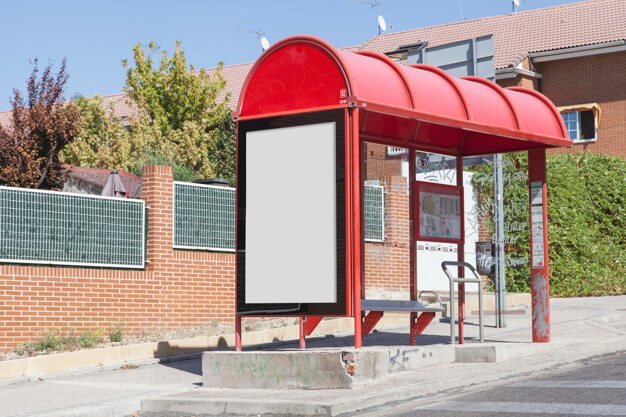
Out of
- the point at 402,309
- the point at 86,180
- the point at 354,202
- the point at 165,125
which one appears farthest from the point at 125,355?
the point at 165,125

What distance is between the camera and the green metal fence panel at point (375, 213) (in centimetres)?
2200

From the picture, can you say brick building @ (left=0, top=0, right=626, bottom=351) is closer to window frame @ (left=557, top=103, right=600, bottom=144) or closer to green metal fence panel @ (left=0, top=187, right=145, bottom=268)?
window frame @ (left=557, top=103, right=600, bottom=144)

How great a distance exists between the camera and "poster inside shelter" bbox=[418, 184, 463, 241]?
46.6 ft

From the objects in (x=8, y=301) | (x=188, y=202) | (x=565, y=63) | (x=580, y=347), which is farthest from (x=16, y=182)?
(x=565, y=63)

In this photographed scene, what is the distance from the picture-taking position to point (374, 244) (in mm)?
22141

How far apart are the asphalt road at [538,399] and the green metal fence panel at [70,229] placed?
25.1 ft

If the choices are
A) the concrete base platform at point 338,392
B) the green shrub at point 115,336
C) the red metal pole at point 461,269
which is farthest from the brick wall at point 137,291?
the red metal pole at point 461,269

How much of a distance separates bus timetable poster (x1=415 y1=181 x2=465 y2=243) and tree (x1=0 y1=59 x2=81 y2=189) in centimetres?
1264

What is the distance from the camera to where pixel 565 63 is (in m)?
37.1

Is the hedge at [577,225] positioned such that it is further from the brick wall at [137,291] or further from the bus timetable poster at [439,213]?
the bus timetable poster at [439,213]

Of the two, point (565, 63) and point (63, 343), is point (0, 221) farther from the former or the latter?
point (565, 63)

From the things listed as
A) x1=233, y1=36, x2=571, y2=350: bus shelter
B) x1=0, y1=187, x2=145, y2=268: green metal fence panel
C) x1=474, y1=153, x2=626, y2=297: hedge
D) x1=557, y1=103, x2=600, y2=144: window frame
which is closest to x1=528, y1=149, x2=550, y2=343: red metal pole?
x1=233, y1=36, x2=571, y2=350: bus shelter

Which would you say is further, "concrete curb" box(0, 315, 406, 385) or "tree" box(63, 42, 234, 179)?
"tree" box(63, 42, 234, 179)

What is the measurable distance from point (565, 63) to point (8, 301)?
26.0 metres
